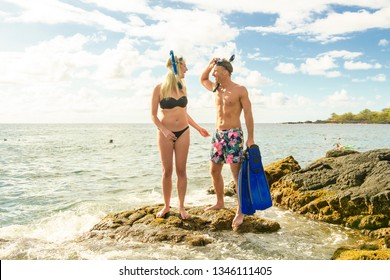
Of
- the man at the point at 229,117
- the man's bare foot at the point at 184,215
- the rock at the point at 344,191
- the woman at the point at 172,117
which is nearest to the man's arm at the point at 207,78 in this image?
the man at the point at 229,117

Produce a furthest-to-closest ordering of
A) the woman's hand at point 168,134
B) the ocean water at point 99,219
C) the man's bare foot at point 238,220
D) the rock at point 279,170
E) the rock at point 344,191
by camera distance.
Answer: the rock at point 279,170 < the rock at point 344,191 < the man's bare foot at point 238,220 < the woman's hand at point 168,134 < the ocean water at point 99,219

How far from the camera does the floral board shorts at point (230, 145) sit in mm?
6148

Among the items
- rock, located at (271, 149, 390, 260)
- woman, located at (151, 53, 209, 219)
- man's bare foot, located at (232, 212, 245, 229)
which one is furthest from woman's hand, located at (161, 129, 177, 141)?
rock, located at (271, 149, 390, 260)

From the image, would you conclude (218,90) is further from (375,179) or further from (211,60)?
(375,179)

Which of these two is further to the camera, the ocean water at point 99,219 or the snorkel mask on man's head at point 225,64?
the snorkel mask on man's head at point 225,64

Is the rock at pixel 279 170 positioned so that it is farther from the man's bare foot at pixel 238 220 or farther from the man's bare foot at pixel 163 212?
the man's bare foot at pixel 163 212

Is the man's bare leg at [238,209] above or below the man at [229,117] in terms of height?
below

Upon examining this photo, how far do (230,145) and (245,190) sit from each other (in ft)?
2.82

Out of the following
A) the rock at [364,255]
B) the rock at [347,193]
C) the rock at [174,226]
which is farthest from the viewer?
the rock at [347,193]

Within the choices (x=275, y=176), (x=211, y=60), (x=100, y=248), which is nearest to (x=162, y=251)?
(x=100, y=248)

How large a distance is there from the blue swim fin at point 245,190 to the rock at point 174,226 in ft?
1.39

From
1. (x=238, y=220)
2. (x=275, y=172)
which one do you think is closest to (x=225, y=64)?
(x=238, y=220)

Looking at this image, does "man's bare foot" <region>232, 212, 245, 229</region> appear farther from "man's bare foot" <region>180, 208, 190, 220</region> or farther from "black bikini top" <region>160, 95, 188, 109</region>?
"black bikini top" <region>160, 95, 188, 109</region>

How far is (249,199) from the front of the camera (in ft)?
20.5
